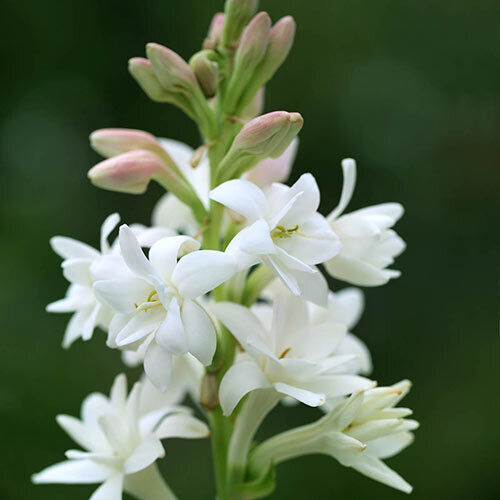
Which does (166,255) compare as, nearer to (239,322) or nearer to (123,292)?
(123,292)

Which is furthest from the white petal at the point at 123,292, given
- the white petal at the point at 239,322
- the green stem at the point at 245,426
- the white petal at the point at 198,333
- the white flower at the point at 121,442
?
the green stem at the point at 245,426

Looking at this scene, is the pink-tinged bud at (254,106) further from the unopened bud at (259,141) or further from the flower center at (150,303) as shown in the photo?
the flower center at (150,303)

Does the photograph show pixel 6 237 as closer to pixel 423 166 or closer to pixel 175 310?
pixel 423 166

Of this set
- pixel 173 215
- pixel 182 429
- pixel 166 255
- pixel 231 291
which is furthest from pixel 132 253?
pixel 173 215

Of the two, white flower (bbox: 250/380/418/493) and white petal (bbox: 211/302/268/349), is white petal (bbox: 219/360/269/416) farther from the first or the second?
white flower (bbox: 250/380/418/493)

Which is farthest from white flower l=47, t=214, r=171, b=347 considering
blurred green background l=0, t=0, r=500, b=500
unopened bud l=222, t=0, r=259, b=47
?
blurred green background l=0, t=0, r=500, b=500

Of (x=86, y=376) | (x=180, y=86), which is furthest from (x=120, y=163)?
(x=86, y=376)
